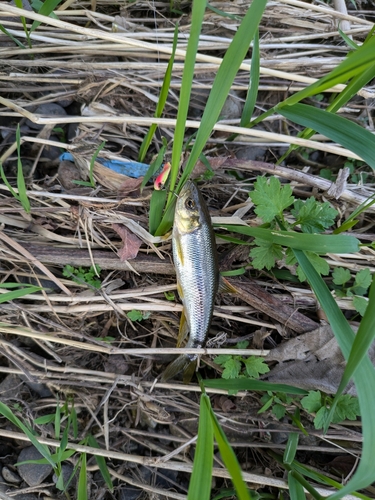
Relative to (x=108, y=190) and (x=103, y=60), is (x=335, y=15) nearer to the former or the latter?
(x=103, y=60)

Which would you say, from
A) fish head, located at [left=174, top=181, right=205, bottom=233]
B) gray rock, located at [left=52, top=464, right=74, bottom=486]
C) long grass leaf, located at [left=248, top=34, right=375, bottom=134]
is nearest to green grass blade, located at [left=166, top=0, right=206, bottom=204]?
Result: fish head, located at [left=174, top=181, right=205, bottom=233]

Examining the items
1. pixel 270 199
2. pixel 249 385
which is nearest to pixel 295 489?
pixel 249 385

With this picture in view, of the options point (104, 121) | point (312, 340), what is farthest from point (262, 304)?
point (104, 121)

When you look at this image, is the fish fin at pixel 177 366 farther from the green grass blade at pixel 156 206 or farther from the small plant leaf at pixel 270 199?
the small plant leaf at pixel 270 199

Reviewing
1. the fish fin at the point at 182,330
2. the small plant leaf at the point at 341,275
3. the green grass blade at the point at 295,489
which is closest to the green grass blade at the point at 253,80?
the small plant leaf at the point at 341,275

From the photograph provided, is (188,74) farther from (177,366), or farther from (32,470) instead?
(32,470)
